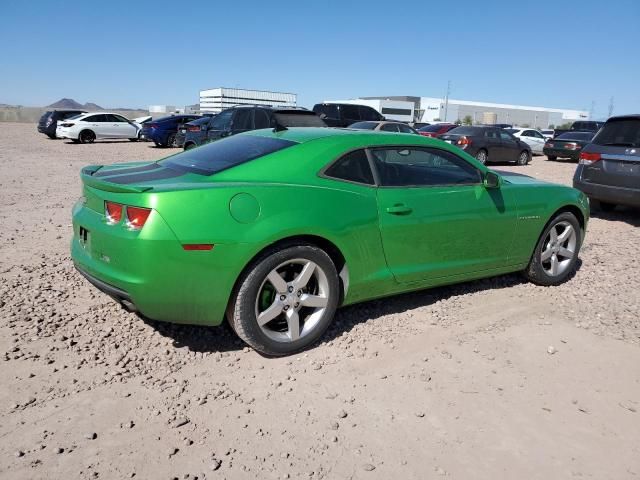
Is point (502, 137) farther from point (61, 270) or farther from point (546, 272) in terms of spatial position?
point (61, 270)

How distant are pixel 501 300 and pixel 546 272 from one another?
0.67m

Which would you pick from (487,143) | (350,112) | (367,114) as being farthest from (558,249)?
(367,114)

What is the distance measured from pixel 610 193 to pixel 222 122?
9.80m

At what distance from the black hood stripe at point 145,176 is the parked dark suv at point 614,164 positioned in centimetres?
664

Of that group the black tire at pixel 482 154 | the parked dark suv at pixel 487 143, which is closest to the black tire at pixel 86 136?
the parked dark suv at pixel 487 143

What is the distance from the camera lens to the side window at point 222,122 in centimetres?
1360

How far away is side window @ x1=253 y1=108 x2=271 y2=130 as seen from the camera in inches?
508

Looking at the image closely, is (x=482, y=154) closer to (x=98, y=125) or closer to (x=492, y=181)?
(x=492, y=181)

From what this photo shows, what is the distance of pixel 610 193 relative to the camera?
24.6ft

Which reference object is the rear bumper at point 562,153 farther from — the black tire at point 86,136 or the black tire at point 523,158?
the black tire at point 86,136

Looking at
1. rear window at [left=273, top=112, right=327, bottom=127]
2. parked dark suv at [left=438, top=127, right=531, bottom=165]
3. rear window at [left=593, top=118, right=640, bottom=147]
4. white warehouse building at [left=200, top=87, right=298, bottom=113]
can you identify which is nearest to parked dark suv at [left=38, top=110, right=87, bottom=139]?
rear window at [left=273, top=112, right=327, bottom=127]

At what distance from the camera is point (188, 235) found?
112 inches

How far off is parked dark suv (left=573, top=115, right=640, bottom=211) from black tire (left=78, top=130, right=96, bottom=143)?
68.1ft

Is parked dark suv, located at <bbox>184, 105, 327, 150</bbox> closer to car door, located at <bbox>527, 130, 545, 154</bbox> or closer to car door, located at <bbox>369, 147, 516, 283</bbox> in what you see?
car door, located at <bbox>369, 147, 516, 283</bbox>
